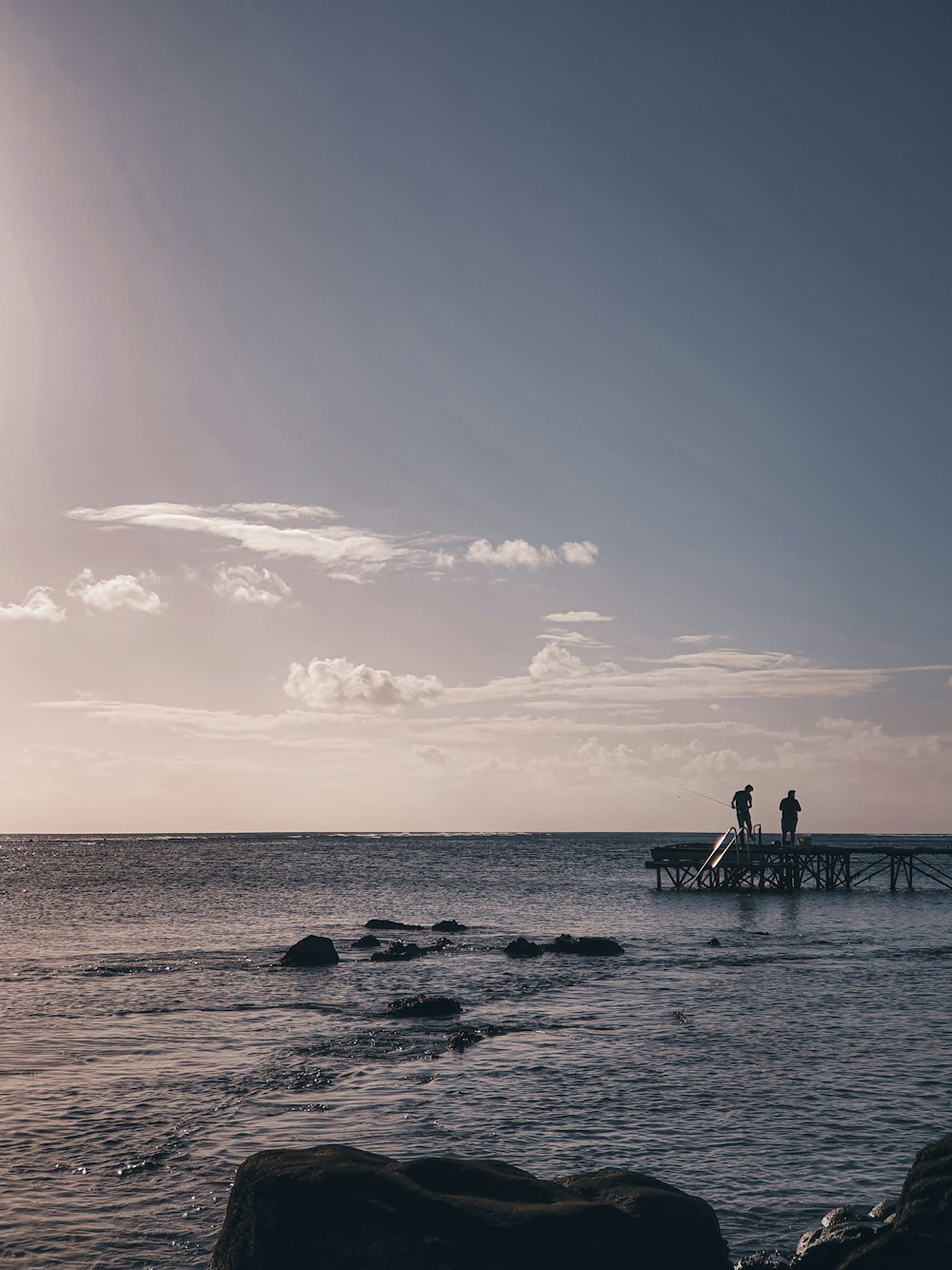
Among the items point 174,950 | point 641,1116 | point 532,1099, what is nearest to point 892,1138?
point 641,1116

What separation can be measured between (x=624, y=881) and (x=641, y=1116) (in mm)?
60695

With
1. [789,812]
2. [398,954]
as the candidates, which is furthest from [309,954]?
[789,812]

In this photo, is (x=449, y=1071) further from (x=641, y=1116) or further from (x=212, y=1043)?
(x=212, y=1043)

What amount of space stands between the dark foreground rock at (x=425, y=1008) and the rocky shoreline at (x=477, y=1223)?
13342mm

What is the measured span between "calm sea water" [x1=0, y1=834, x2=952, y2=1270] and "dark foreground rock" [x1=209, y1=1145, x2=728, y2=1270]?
234cm

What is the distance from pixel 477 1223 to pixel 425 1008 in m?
14.9

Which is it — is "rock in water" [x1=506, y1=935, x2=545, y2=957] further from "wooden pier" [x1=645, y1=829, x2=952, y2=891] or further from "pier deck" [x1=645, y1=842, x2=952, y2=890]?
"wooden pier" [x1=645, y1=829, x2=952, y2=891]

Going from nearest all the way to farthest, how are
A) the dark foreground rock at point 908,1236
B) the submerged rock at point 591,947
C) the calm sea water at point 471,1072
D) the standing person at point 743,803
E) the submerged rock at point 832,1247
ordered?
1. the dark foreground rock at point 908,1236
2. the submerged rock at point 832,1247
3. the calm sea water at point 471,1072
4. the submerged rock at point 591,947
5. the standing person at point 743,803

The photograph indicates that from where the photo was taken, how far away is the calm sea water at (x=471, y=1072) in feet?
39.0

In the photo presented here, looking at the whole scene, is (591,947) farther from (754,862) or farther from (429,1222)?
(754,862)

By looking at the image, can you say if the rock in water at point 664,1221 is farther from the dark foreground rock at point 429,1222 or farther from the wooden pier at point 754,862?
the wooden pier at point 754,862

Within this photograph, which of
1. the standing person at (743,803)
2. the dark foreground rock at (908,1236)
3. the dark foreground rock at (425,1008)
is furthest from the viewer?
the standing person at (743,803)

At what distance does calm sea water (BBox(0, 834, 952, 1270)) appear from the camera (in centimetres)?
1190

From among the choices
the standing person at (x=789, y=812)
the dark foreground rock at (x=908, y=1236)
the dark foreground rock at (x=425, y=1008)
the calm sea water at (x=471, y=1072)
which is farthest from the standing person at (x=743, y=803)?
the dark foreground rock at (x=908, y=1236)
